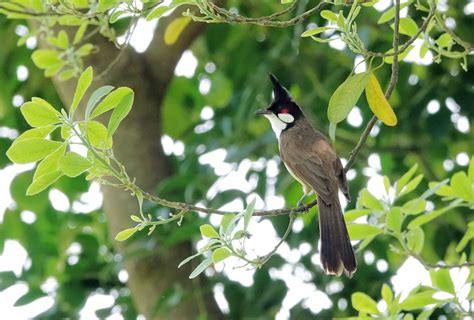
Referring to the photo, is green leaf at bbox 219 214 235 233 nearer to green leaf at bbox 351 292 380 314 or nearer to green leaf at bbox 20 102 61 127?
green leaf at bbox 20 102 61 127

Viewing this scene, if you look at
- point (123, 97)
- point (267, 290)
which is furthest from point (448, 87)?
point (123, 97)

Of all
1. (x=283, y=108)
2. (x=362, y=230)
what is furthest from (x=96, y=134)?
(x=283, y=108)

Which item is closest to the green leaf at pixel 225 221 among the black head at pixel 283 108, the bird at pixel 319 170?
the bird at pixel 319 170

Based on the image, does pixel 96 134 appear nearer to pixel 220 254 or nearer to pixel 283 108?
pixel 220 254

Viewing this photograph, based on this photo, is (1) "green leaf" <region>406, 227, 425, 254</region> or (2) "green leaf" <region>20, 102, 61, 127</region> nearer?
(2) "green leaf" <region>20, 102, 61, 127</region>

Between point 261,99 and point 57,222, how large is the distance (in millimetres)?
1568

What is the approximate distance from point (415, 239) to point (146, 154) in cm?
215

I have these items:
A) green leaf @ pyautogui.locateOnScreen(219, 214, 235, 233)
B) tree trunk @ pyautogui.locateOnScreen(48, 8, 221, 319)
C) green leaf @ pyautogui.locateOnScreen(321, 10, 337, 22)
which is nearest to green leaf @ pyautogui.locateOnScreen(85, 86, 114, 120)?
green leaf @ pyautogui.locateOnScreen(219, 214, 235, 233)

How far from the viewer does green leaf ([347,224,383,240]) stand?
9.51 ft

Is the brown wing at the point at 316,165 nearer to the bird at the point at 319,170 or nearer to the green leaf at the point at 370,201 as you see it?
the bird at the point at 319,170

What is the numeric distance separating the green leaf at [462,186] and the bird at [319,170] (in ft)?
1.18

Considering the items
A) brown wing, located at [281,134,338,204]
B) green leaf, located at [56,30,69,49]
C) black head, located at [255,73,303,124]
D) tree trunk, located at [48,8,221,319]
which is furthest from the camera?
tree trunk, located at [48,8,221,319]

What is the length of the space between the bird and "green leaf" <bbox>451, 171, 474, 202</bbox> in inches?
14.2

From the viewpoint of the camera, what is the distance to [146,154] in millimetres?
4828
